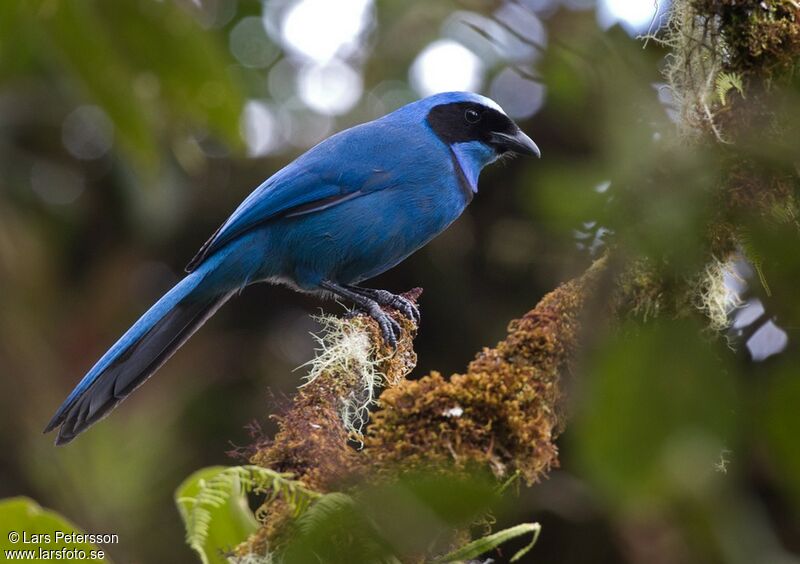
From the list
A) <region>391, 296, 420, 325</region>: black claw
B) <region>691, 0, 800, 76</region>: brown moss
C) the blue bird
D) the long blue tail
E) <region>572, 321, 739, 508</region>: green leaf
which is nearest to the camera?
<region>572, 321, 739, 508</region>: green leaf

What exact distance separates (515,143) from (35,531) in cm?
324

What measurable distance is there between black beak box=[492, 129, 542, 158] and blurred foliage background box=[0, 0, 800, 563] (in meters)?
0.37

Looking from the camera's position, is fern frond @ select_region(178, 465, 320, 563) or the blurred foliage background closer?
the blurred foliage background

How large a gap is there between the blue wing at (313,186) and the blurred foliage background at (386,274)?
373 millimetres

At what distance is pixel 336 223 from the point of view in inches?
177

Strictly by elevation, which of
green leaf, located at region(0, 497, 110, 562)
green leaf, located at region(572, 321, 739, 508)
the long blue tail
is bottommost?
the long blue tail

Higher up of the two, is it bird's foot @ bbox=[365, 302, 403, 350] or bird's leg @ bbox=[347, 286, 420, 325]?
bird's foot @ bbox=[365, 302, 403, 350]

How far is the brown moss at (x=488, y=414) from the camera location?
2.21 meters

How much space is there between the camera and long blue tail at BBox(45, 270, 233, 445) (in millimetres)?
3723

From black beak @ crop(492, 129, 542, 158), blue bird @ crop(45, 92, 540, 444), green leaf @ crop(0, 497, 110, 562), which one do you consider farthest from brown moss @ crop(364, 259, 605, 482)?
black beak @ crop(492, 129, 542, 158)

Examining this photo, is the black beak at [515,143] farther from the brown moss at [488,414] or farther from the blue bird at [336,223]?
the brown moss at [488,414]

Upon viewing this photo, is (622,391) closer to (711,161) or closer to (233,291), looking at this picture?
(711,161)

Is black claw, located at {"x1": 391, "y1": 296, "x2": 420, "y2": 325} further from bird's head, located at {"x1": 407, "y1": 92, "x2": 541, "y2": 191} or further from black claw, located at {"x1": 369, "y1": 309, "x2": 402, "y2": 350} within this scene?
bird's head, located at {"x1": 407, "y1": 92, "x2": 541, "y2": 191}

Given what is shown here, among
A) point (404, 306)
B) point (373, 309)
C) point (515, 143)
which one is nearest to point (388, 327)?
point (373, 309)
